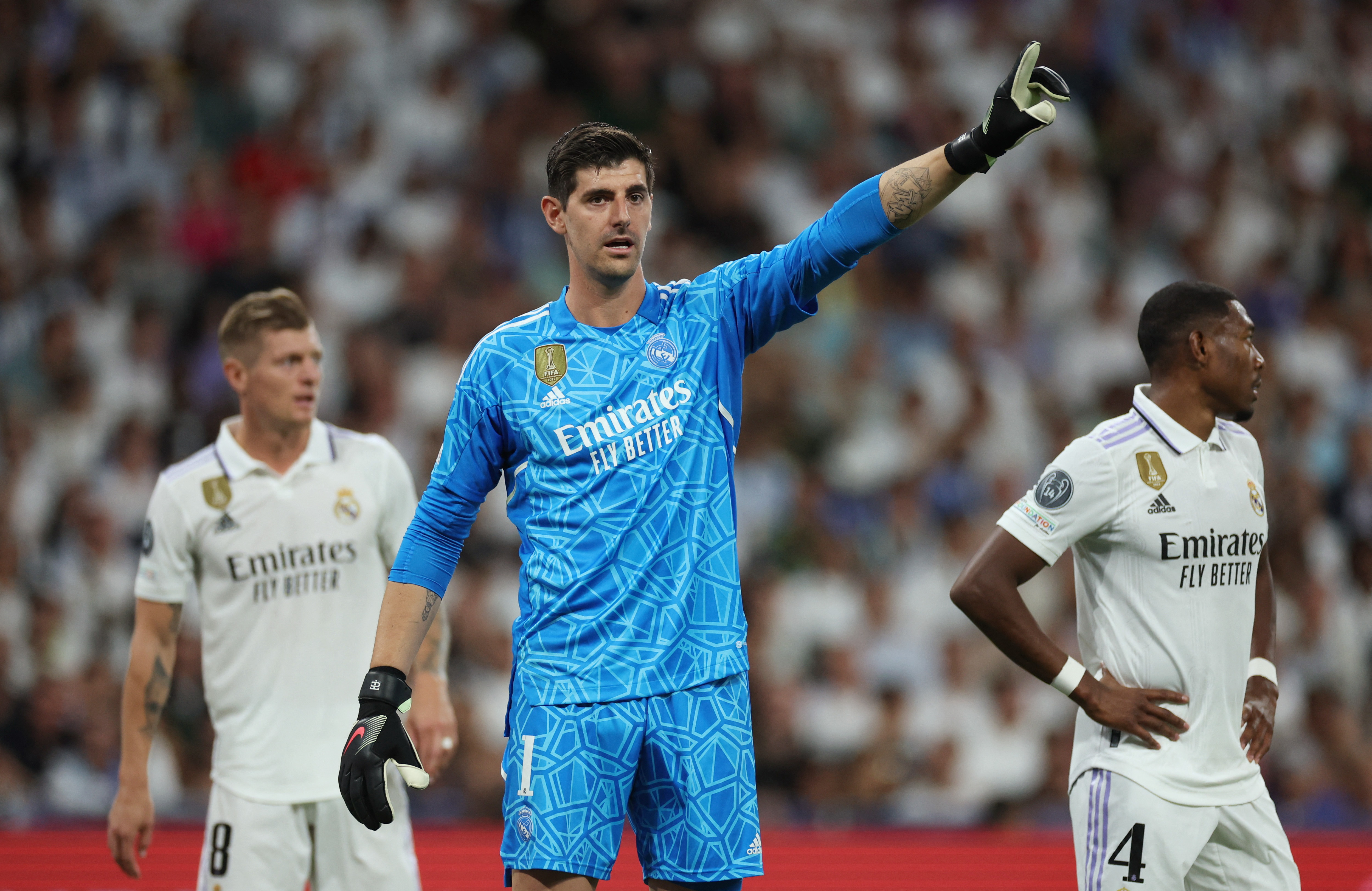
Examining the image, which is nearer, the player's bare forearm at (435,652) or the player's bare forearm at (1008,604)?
the player's bare forearm at (1008,604)

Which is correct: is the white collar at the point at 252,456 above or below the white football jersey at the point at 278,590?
above

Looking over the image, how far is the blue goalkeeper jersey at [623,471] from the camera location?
144 inches

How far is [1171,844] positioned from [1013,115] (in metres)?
2.07

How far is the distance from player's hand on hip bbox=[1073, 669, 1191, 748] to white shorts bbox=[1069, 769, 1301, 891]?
5.7 inches

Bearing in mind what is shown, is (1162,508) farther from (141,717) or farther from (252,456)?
(141,717)

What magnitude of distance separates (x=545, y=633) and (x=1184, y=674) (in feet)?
6.09

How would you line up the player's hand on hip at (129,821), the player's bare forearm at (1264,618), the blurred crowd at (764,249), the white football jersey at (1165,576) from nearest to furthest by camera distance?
the white football jersey at (1165,576) → the player's bare forearm at (1264,618) → the player's hand on hip at (129,821) → the blurred crowd at (764,249)

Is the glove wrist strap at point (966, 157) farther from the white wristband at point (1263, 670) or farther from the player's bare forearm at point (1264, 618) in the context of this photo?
the white wristband at point (1263, 670)

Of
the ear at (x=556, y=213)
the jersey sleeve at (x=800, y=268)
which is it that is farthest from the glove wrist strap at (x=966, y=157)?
the ear at (x=556, y=213)

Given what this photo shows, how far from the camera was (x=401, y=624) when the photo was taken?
3.73 metres

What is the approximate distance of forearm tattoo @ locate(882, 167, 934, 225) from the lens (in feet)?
11.7

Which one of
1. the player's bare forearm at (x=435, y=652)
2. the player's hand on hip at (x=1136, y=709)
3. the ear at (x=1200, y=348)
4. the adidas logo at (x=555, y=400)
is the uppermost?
the ear at (x=1200, y=348)

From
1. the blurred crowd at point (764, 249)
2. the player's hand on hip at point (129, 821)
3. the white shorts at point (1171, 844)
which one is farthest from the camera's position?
the blurred crowd at point (764, 249)

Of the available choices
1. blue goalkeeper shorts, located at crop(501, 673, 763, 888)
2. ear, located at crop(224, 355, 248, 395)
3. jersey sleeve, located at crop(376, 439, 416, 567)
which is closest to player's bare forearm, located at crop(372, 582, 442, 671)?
blue goalkeeper shorts, located at crop(501, 673, 763, 888)
